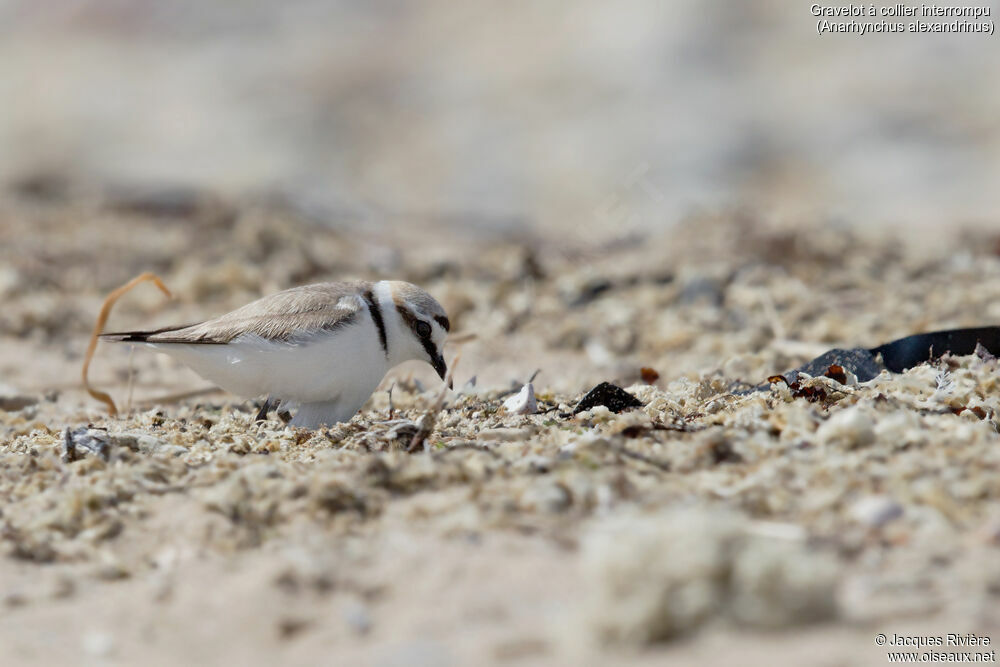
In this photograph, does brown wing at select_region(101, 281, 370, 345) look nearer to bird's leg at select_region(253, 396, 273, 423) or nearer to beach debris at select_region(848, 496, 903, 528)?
bird's leg at select_region(253, 396, 273, 423)

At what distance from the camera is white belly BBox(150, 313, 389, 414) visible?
402 cm

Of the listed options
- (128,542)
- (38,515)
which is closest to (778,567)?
(128,542)

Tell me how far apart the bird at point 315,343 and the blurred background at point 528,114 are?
560 centimetres

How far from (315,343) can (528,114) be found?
39.9ft

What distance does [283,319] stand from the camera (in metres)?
4.14

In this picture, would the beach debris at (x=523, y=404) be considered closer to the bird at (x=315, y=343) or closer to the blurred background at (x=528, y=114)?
the bird at (x=315, y=343)

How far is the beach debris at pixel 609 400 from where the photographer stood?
4023mm

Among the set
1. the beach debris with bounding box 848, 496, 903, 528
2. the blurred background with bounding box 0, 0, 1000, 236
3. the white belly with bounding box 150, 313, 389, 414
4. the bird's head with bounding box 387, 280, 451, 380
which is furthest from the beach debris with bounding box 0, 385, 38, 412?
the blurred background with bounding box 0, 0, 1000, 236

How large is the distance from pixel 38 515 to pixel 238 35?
63.9 feet

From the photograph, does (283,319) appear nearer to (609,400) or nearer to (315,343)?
(315,343)

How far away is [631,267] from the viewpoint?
8188mm

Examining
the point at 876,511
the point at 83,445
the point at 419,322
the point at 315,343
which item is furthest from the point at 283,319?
the point at 876,511

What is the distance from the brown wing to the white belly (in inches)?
1.3

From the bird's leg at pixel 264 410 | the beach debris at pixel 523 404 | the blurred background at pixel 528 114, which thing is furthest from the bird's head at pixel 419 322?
the blurred background at pixel 528 114
